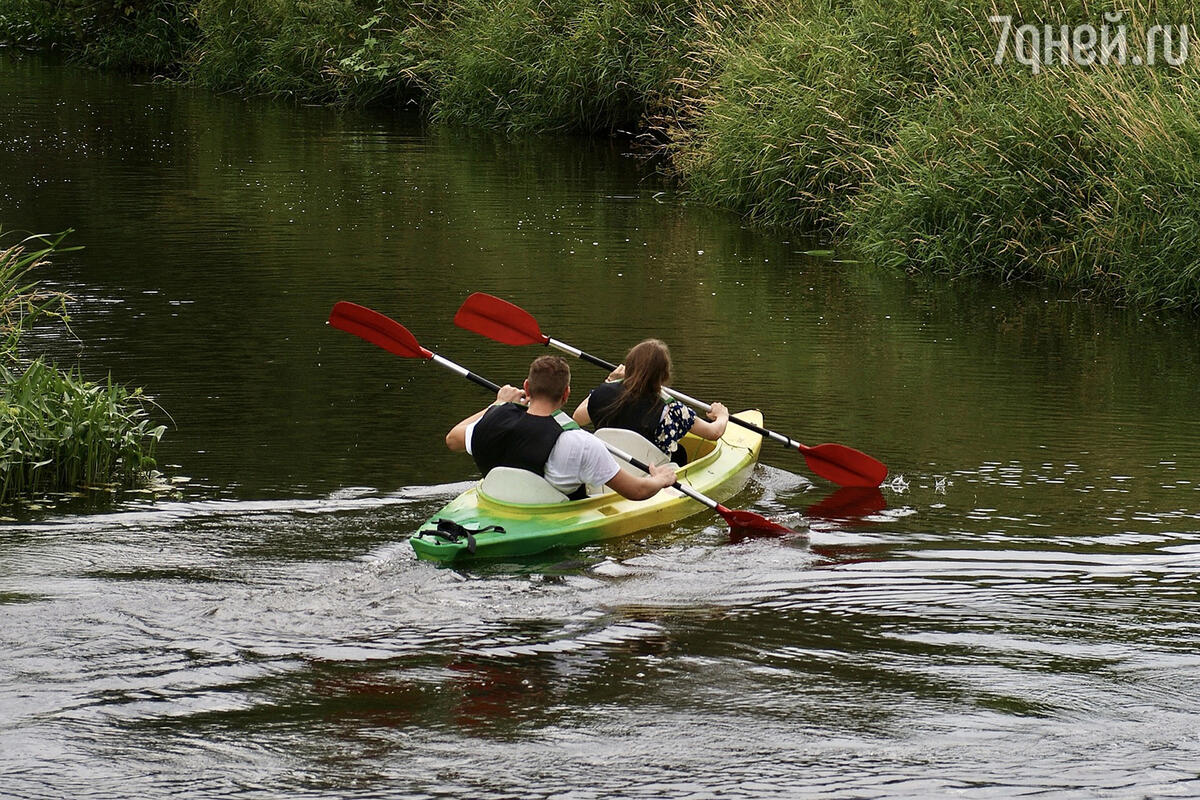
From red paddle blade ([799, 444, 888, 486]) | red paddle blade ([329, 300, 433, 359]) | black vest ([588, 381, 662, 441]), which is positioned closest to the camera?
black vest ([588, 381, 662, 441])

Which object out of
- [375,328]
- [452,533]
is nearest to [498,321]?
[375,328]

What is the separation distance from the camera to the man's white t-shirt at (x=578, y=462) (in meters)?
7.39

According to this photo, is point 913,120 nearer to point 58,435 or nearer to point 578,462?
point 578,462

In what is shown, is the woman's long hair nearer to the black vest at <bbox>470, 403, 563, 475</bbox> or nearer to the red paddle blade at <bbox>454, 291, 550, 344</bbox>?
the black vest at <bbox>470, 403, 563, 475</bbox>

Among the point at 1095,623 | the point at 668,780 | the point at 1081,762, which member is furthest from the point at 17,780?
the point at 1095,623

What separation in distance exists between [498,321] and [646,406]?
1964 mm

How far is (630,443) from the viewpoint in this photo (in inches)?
322

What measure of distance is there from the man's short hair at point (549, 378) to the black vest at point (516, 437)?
119mm

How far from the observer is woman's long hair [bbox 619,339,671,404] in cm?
808

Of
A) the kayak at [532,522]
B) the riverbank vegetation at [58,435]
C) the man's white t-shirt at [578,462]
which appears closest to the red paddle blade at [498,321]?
the kayak at [532,522]

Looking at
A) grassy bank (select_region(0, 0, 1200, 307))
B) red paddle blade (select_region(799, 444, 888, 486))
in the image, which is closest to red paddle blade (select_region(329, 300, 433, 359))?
red paddle blade (select_region(799, 444, 888, 486))

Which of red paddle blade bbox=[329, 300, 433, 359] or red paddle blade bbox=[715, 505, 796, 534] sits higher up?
red paddle blade bbox=[329, 300, 433, 359]

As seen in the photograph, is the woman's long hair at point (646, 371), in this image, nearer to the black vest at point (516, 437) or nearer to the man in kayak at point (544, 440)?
the man in kayak at point (544, 440)

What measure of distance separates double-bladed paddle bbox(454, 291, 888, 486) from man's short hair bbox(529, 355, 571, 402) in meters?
1.36
